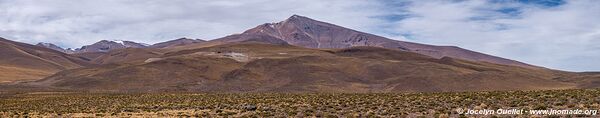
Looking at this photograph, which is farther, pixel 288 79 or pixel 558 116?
pixel 288 79

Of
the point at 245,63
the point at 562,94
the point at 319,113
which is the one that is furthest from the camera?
Answer: the point at 245,63

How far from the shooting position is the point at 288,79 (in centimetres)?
14212

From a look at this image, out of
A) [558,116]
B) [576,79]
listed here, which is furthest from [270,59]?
[558,116]

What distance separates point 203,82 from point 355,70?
3962 cm

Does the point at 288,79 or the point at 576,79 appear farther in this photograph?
the point at 576,79

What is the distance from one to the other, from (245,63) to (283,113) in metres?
129

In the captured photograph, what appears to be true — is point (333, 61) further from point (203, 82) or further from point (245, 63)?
point (203, 82)

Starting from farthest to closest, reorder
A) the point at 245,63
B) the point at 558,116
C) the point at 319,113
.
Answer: the point at 245,63 < the point at 319,113 < the point at 558,116

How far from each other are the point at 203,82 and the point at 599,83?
8954 centimetres

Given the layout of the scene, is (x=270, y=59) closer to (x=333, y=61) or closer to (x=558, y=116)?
(x=333, y=61)

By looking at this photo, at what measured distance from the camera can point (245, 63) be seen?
166m

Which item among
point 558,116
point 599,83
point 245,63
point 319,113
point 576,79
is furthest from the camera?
point 245,63

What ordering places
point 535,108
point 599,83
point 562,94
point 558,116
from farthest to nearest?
point 599,83, point 562,94, point 535,108, point 558,116

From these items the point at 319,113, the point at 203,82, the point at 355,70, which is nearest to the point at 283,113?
the point at 319,113
